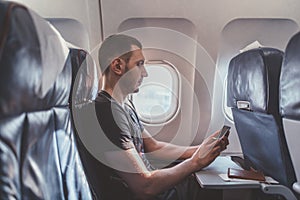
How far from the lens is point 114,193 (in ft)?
6.01

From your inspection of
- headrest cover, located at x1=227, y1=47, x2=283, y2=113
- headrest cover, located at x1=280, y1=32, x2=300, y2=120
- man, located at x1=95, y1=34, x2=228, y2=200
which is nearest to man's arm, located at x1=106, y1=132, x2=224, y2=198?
man, located at x1=95, y1=34, x2=228, y2=200

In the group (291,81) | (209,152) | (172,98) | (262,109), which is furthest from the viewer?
(172,98)

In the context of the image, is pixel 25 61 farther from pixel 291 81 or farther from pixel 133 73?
pixel 133 73

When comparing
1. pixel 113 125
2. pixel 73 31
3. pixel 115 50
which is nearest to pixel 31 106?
pixel 113 125

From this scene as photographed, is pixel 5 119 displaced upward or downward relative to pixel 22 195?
upward

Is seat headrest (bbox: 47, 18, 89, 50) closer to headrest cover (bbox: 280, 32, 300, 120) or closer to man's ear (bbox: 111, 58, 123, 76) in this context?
man's ear (bbox: 111, 58, 123, 76)

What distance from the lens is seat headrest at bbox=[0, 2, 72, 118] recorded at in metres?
0.76

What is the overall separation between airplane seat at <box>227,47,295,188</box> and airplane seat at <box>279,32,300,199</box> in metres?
0.07

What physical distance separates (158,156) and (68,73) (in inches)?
63.1

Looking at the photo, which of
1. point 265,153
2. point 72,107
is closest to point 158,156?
Answer: point 265,153

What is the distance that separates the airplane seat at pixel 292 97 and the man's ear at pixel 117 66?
0.93m

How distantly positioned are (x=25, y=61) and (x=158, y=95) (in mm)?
2329

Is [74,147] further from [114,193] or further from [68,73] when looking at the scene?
[114,193]

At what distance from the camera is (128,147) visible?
1825mm
